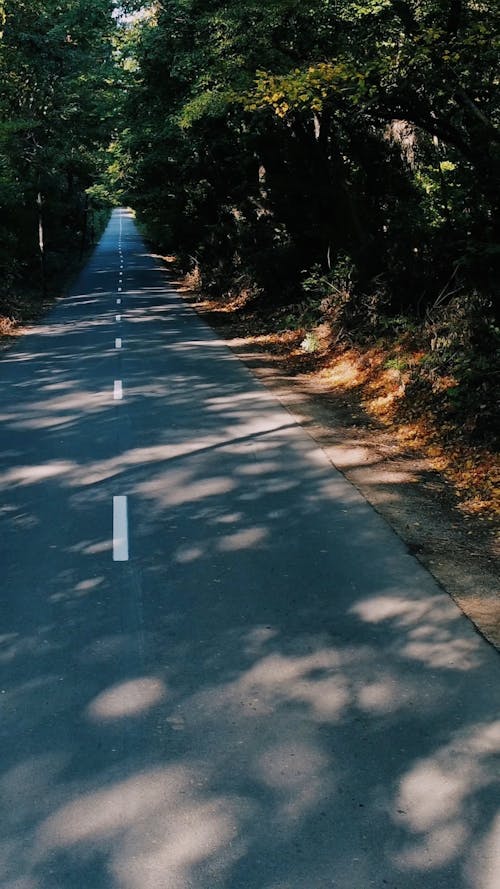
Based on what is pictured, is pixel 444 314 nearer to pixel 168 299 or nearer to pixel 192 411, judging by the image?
pixel 192 411

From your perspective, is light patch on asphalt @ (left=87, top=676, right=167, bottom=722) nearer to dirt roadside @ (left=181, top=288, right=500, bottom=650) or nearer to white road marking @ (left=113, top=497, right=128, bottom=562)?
white road marking @ (left=113, top=497, right=128, bottom=562)

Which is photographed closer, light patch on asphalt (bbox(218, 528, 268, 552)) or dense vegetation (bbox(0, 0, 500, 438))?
light patch on asphalt (bbox(218, 528, 268, 552))

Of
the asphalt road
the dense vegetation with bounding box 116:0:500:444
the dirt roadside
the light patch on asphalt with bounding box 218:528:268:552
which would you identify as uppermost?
the dense vegetation with bounding box 116:0:500:444

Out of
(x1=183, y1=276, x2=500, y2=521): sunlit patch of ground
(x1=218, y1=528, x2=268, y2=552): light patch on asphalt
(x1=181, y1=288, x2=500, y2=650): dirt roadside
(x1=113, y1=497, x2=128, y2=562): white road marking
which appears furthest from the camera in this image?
(x1=183, y1=276, x2=500, y2=521): sunlit patch of ground

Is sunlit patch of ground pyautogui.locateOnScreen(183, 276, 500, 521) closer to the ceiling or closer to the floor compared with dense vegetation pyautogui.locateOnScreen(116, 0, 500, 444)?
closer to the floor

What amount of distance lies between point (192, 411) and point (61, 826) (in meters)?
9.55

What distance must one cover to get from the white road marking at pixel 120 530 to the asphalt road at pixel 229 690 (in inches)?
1.3

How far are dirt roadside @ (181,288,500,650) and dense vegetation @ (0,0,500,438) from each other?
3.73 feet

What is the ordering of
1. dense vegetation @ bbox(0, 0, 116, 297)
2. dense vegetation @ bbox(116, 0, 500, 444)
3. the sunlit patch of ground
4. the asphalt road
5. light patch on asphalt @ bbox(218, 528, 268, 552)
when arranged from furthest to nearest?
dense vegetation @ bbox(0, 0, 116, 297)
dense vegetation @ bbox(116, 0, 500, 444)
the sunlit patch of ground
light patch on asphalt @ bbox(218, 528, 268, 552)
the asphalt road

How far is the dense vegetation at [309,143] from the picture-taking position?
11.5 meters

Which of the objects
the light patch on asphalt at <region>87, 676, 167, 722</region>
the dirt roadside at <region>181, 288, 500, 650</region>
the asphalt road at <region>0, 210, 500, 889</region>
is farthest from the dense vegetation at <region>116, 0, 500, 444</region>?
the light patch on asphalt at <region>87, 676, 167, 722</region>

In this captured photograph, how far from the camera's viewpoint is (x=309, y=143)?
21.1m

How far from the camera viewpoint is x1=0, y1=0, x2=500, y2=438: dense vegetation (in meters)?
11.5

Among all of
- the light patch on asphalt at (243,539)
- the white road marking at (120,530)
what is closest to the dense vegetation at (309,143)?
the light patch on asphalt at (243,539)
